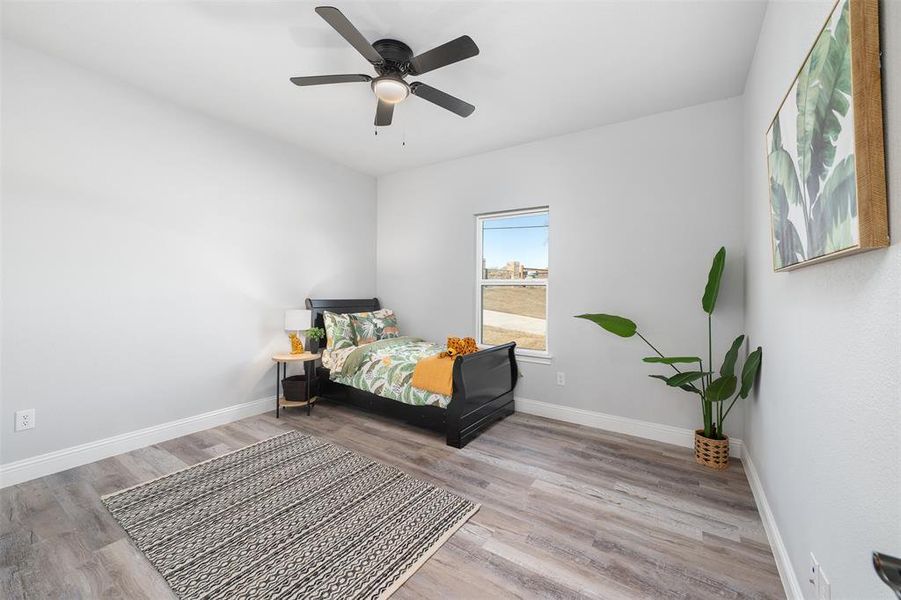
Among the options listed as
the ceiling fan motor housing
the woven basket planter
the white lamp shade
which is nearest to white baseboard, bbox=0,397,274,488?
the white lamp shade

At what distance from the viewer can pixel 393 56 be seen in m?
2.27

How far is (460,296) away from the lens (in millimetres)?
4270

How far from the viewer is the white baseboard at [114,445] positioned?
7.82 feet

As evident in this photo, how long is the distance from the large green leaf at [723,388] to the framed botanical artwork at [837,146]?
4.23ft

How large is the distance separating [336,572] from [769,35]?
3411 millimetres

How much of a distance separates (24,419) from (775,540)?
440 cm

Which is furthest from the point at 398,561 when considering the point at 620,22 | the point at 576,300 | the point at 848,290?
the point at 620,22

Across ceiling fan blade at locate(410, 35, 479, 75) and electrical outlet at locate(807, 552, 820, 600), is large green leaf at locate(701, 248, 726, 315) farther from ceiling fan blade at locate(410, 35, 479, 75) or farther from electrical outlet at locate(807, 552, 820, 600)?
ceiling fan blade at locate(410, 35, 479, 75)

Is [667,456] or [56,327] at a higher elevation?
[56,327]

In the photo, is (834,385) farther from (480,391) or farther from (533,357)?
(533,357)

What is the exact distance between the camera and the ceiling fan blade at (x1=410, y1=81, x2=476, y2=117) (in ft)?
7.57

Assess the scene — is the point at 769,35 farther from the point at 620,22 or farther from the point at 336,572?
the point at 336,572

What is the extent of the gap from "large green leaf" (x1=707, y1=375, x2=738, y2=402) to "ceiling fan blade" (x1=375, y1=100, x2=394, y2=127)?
2835 mm

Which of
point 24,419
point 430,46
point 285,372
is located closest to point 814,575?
point 430,46
